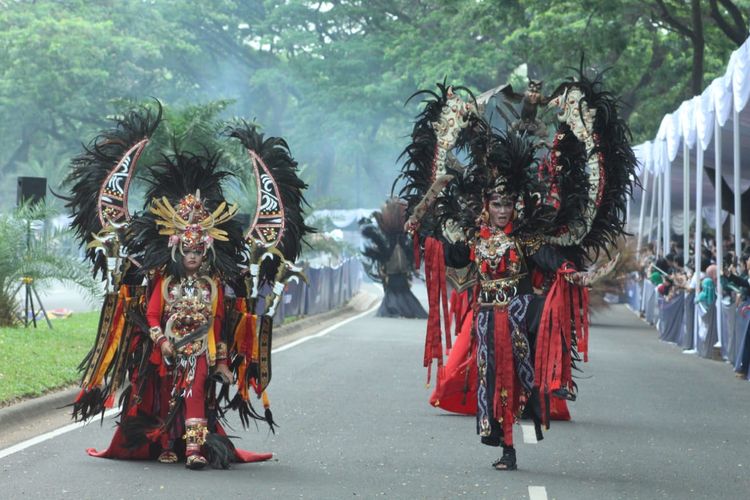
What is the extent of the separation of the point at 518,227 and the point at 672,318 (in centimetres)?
1516

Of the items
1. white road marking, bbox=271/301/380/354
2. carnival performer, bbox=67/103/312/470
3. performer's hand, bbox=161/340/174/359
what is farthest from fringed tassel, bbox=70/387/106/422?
white road marking, bbox=271/301/380/354

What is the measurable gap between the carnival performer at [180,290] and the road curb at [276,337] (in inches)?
Answer: 88.9

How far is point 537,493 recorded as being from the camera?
27.3 ft

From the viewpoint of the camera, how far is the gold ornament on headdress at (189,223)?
29.3 ft

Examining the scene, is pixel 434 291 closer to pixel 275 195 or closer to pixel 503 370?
pixel 503 370

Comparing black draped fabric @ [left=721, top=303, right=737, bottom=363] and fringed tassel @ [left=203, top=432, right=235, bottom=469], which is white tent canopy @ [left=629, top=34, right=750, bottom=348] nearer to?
black draped fabric @ [left=721, top=303, right=737, bottom=363]

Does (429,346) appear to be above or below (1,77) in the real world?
below

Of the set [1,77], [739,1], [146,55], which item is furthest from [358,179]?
[739,1]

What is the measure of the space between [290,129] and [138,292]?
5754 cm

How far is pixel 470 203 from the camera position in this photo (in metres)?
9.42

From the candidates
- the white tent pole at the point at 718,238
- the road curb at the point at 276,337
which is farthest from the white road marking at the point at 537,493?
the white tent pole at the point at 718,238

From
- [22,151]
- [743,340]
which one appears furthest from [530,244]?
[22,151]

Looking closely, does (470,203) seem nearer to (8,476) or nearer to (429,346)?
(429,346)

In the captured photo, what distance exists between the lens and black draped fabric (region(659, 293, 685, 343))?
23447 mm
